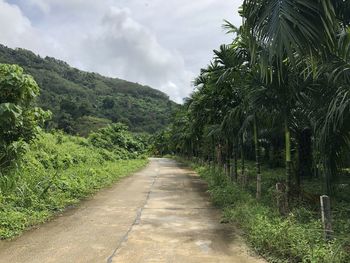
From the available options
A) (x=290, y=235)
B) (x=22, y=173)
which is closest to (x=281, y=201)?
(x=290, y=235)

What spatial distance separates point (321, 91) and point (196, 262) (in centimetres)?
503

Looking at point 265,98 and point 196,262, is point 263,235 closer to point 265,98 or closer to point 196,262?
point 196,262

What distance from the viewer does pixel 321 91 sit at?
9414 millimetres

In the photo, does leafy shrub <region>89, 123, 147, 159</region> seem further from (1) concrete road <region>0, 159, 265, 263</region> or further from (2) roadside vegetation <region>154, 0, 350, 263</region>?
(1) concrete road <region>0, 159, 265, 263</region>

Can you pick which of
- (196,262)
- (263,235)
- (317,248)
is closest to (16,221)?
(196,262)

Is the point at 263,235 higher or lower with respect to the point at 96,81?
lower

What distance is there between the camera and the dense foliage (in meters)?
9.95

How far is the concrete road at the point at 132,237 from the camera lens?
683 cm

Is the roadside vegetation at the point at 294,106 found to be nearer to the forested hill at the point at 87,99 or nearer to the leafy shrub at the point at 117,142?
the leafy shrub at the point at 117,142


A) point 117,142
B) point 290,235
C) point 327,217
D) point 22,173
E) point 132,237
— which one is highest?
point 117,142

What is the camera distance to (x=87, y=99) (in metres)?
93.2

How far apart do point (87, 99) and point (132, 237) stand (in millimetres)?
87502

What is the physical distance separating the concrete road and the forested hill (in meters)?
42.0

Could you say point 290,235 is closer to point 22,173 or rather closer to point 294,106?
point 294,106
